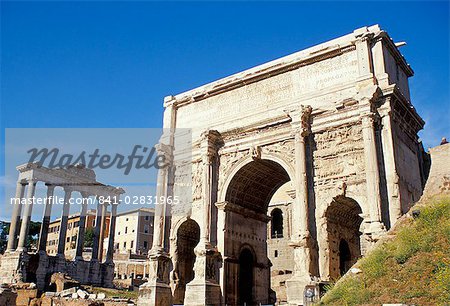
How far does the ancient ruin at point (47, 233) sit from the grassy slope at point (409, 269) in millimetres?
28526

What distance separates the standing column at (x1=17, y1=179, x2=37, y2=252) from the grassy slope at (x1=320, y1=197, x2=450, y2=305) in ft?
98.9

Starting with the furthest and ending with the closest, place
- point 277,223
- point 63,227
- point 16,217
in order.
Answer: point 277,223, point 63,227, point 16,217

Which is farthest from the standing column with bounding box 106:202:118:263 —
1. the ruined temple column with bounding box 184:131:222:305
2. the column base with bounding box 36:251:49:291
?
the ruined temple column with bounding box 184:131:222:305

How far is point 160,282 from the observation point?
793 inches

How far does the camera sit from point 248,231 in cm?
2208

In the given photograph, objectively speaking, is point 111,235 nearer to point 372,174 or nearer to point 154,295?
point 154,295

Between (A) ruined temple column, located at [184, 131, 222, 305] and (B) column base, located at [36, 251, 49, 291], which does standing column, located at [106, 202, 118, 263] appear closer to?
(B) column base, located at [36, 251, 49, 291]

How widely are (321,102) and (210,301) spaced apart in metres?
9.60

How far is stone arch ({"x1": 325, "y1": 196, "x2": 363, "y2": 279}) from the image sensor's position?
17.6 m

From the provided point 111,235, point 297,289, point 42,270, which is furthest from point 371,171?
point 111,235

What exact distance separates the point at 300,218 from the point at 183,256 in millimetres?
7617

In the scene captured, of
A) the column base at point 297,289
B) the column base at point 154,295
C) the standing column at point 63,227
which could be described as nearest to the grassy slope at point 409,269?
the column base at point 297,289

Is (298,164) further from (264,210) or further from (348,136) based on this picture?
(264,210)

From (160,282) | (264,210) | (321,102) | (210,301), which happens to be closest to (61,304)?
(160,282)
